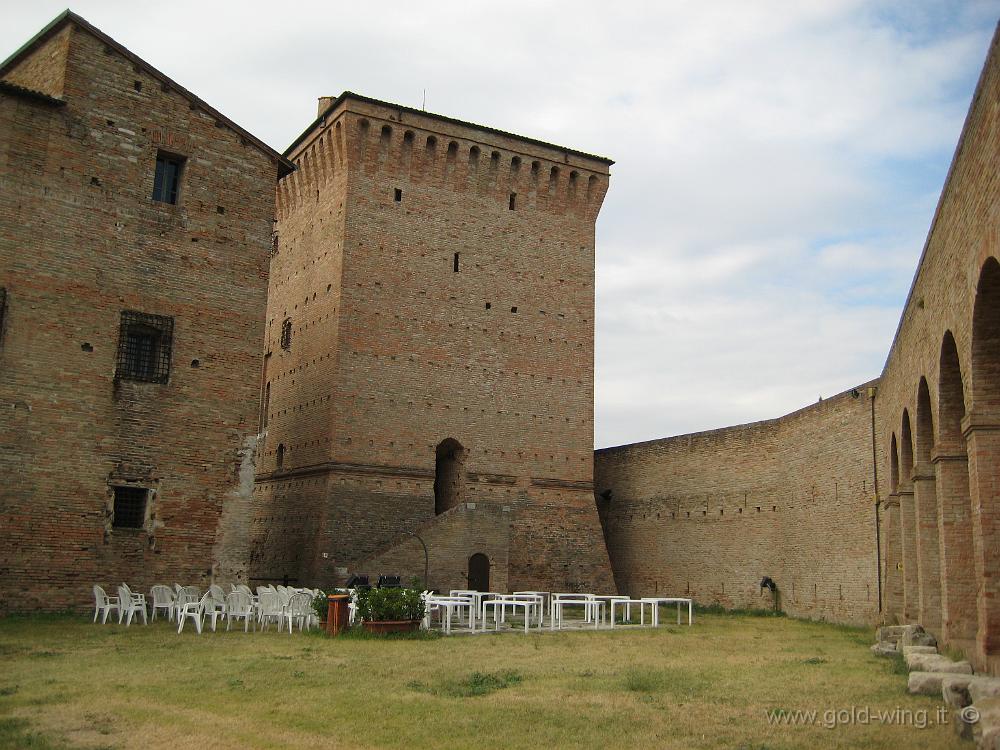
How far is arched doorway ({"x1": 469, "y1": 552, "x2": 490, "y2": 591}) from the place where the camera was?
23.0 m

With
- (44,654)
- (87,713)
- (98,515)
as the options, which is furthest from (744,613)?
(87,713)

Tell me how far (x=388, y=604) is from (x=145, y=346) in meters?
6.61

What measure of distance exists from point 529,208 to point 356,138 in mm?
5133

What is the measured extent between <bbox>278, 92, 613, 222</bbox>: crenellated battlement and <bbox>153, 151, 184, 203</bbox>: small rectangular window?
6553 millimetres

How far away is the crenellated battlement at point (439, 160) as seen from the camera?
2361cm

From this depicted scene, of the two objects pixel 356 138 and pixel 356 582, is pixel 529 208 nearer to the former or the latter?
pixel 356 138

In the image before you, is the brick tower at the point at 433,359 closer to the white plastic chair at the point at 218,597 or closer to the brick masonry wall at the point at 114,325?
the brick masonry wall at the point at 114,325

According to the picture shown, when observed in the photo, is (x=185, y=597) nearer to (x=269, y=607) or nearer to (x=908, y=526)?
(x=269, y=607)

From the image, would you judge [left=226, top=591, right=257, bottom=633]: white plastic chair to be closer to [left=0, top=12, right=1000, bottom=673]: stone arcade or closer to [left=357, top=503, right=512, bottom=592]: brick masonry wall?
[left=0, top=12, right=1000, bottom=673]: stone arcade

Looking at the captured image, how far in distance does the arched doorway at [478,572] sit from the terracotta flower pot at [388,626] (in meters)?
9.37

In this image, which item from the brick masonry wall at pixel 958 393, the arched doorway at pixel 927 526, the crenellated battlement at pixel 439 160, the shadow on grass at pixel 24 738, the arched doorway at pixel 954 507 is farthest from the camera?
the crenellated battlement at pixel 439 160

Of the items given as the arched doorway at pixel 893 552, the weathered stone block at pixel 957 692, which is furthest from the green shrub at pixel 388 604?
the weathered stone block at pixel 957 692

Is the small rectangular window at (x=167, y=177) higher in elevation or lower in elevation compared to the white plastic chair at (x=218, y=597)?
higher

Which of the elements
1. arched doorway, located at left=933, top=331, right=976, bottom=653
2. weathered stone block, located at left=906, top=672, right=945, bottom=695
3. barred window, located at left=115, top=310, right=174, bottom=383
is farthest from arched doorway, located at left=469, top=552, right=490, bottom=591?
weathered stone block, located at left=906, top=672, right=945, bottom=695
